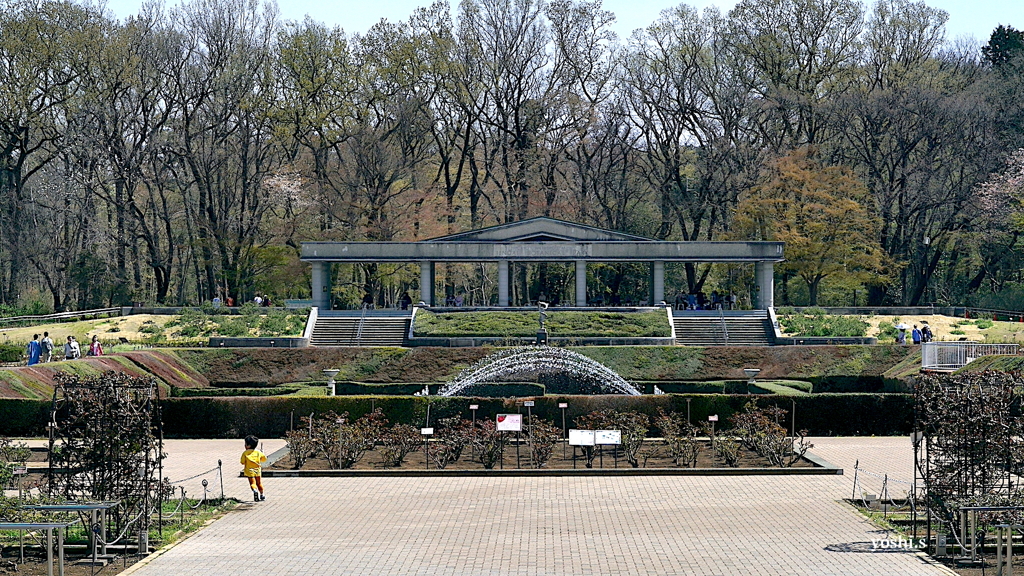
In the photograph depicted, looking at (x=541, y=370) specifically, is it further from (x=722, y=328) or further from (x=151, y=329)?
(x=151, y=329)

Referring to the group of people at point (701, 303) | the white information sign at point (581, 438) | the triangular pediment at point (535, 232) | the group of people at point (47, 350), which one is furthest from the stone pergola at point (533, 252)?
the white information sign at point (581, 438)

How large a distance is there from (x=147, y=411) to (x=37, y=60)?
1862 inches

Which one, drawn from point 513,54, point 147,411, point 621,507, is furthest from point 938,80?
point 147,411

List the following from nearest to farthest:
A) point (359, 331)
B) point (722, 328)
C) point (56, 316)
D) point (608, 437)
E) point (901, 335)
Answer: point (608, 437) < point (901, 335) < point (359, 331) < point (722, 328) < point (56, 316)

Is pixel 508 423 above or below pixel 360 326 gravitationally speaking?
below

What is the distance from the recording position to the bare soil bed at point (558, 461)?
2155cm

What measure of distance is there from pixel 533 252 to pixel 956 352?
2415 centimetres

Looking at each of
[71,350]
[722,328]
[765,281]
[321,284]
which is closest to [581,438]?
[71,350]

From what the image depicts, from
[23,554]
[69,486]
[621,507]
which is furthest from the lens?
[621,507]

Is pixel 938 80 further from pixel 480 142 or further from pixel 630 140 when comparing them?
pixel 480 142

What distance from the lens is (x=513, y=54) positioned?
65312mm

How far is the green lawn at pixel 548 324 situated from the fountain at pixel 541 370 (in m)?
6.27

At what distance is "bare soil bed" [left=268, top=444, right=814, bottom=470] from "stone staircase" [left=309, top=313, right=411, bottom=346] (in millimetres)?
25679

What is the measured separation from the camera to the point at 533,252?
57.1 metres
